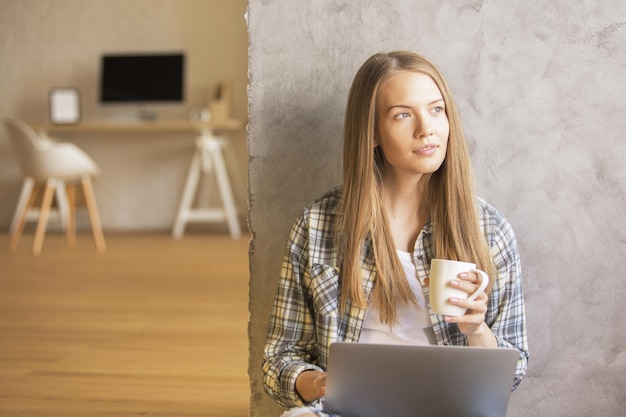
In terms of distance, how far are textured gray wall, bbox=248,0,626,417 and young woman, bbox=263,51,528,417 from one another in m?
0.20

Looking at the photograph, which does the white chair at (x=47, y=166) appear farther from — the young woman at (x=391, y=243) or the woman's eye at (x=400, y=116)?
the woman's eye at (x=400, y=116)

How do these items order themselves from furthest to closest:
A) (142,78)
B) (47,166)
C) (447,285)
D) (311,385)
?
(142,78) → (47,166) → (311,385) → (447,285)

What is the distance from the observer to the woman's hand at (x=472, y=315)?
1.12 metres

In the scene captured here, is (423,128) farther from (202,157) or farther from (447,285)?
(202,157)

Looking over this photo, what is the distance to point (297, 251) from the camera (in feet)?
4.63

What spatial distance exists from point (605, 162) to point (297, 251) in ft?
2.05

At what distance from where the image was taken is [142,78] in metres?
6.79

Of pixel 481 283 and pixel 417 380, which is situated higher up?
pixel 481 283

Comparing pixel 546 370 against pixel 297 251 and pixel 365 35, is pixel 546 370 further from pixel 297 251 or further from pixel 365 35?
pixel 365 35

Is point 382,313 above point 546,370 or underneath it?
above

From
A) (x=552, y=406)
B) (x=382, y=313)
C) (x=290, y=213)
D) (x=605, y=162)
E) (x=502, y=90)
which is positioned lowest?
(x=552, y=406)

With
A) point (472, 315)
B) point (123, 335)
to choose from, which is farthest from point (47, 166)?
point (472, 315)

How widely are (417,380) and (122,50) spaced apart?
640 cm

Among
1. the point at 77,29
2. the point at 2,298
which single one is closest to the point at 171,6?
the point at 77,29
